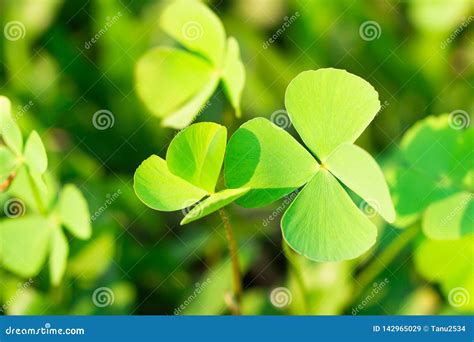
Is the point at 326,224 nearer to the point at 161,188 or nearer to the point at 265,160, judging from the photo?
the point at 265,160

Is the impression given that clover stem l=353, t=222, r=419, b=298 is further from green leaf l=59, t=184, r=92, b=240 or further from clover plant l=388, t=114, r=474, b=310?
green leaf l=59, t=184, r=92, b=240

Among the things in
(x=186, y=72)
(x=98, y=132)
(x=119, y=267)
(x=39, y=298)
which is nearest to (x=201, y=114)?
(x=186, y=72)

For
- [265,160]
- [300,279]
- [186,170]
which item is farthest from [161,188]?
[300,279]

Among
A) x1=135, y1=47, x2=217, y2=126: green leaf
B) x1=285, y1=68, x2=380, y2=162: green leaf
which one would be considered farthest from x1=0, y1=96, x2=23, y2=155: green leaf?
x1=285, y1=68, x2=380, y2=162: green leaf

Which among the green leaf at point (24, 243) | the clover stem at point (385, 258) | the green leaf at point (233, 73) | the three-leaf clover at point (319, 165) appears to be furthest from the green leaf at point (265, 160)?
the green leaf at point (24, 243)

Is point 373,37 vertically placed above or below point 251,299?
above

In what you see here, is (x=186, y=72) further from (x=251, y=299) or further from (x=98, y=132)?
(x=251, y=299)
